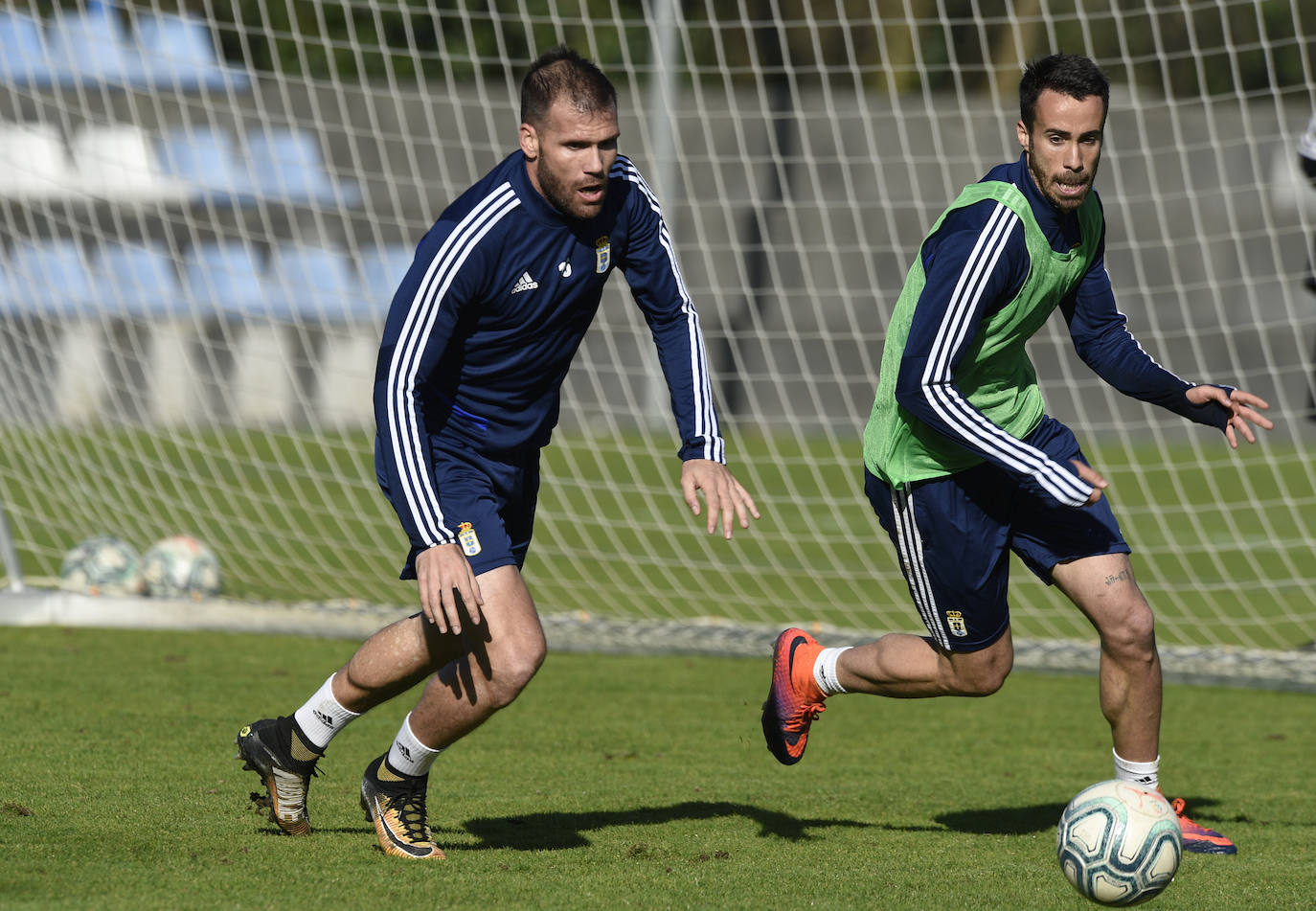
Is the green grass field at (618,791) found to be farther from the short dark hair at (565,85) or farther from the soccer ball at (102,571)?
the short dark hair at (565,85)

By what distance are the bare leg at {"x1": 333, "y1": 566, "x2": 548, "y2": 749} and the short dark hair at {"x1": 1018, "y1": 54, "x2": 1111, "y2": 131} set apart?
1.72 m

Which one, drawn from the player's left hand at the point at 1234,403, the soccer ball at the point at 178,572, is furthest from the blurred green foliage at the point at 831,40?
the player's left hand at the point at 1234,403

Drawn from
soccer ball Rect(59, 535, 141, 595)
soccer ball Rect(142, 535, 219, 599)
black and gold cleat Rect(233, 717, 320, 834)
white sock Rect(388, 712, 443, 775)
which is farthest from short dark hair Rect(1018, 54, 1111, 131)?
soccer ball Rect(59, 535, 141, 595)

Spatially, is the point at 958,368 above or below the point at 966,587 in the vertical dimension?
above

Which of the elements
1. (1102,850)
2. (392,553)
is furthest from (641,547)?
(1102,850)

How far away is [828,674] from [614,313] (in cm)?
1397

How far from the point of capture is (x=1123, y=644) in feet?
14.0

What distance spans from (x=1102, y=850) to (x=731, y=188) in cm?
1580

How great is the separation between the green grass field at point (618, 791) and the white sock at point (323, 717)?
0.27 meters

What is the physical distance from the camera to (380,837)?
400 centimetres

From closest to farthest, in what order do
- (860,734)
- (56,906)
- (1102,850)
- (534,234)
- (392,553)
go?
(56,906), (1102,850), (534,234), (860,734), (392,553)

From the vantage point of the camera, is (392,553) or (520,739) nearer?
(520,739)

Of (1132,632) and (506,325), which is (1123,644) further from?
(506,325)

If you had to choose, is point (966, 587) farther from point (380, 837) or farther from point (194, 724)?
point (194, 724)
